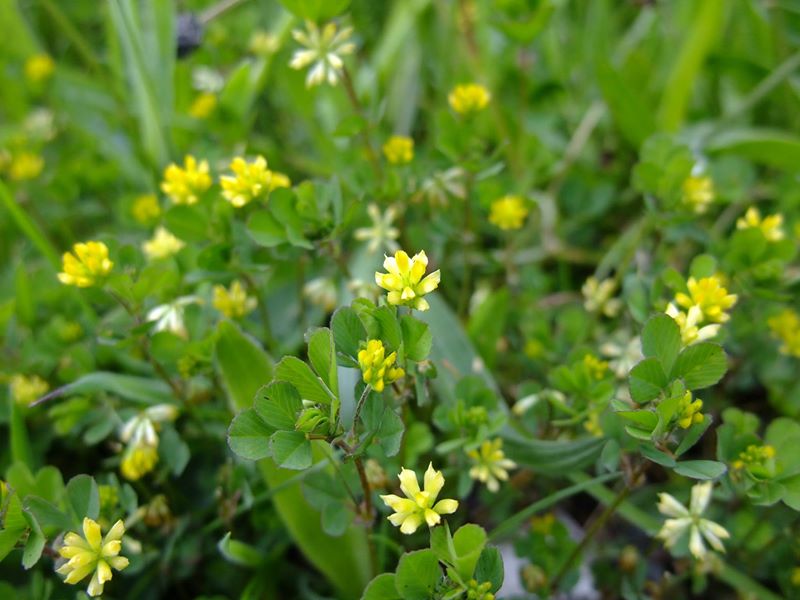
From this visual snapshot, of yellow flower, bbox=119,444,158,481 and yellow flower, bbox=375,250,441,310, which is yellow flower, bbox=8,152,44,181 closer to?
yellow flower, bbox=119,444,158,481

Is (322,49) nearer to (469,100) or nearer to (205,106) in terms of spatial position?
(469,100)

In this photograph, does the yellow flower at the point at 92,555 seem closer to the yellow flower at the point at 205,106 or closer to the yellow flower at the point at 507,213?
the yellow flower at the point at 507,213

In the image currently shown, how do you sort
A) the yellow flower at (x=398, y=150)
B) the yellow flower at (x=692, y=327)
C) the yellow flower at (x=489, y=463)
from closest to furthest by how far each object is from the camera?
the yellow flower at (x=692, y=327) < the yellow flower at (x=489, y=463) < the yellow flower at (x=398, y=150)

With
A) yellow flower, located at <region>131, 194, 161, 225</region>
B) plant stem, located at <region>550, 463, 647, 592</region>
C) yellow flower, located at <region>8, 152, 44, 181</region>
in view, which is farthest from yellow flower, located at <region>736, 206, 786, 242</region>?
yellow flower, located at <region>8, 152, 44, 181</region>

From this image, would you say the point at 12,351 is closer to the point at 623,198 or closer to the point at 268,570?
the point at 268,570

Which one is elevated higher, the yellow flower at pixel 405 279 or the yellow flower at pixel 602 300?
the yellow flower at pixel 405 279

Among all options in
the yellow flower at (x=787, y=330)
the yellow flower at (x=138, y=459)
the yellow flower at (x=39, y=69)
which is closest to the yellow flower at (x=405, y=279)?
the yellow flower at (x=138, y=459)
